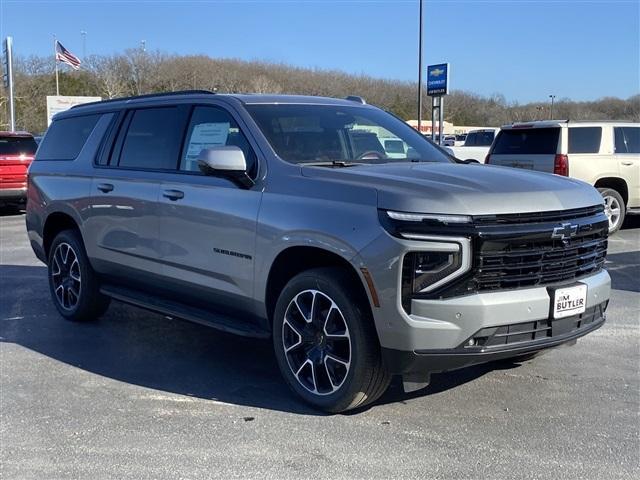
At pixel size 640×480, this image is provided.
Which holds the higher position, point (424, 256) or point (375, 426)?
point (424, 256)

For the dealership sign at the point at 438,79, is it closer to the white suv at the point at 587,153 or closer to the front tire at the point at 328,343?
the white suv at the point at 587,153

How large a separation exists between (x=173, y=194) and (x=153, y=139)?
0.74 meters

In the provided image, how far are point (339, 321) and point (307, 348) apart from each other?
365mm

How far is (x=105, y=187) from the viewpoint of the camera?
578cm

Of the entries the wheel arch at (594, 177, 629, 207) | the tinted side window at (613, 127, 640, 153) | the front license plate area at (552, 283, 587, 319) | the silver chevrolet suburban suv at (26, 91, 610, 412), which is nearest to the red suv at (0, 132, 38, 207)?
the silver chevrolet suburban suv at (26, 91, 610, 412)

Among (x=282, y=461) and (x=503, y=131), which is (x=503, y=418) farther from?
(x=503, y=131)

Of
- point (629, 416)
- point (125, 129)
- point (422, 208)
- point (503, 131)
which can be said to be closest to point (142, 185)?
point (125, 129)

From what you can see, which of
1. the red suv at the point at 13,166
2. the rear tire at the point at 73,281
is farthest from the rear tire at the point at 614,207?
the red suv at the point at 13,166

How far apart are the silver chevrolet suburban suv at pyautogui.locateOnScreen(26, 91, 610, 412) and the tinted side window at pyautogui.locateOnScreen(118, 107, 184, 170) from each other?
16 millimetres

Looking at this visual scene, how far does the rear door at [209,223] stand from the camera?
14.7 ft

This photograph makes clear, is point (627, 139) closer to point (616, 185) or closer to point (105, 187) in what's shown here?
point (616, 185)

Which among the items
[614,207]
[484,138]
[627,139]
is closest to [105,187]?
[614,207]

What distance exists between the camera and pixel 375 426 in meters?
3.95

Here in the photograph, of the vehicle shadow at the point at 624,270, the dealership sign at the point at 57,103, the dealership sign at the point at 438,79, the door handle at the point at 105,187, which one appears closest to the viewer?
the door handle at the point at 105,187
